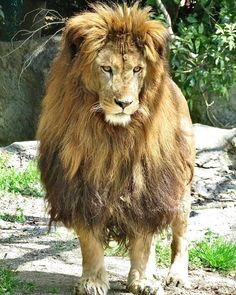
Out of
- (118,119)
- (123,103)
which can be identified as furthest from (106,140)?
(123,103)

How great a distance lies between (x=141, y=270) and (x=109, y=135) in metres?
0.92

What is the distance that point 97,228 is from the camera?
4605mm

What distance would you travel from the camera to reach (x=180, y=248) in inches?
214

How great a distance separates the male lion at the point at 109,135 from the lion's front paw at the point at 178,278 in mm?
451

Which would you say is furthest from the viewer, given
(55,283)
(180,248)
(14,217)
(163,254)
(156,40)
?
(14,217)

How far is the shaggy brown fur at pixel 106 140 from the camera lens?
4449 mm

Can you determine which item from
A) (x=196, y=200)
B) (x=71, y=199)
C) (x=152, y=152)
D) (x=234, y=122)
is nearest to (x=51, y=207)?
(x=71, y=199)

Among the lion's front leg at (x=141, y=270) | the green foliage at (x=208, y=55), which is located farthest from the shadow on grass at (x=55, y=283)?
the green foliage at (x=208, y=55)

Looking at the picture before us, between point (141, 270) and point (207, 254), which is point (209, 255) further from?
point (141, 270)

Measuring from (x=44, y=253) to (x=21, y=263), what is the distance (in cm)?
46

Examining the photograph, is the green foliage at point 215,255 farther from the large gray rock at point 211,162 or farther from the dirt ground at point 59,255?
the large gray rock at point 211,162

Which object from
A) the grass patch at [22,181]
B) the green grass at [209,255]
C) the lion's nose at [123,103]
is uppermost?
the lion's nose at [123,103]

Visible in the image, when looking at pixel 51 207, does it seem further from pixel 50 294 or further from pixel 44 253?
pixel 44 253

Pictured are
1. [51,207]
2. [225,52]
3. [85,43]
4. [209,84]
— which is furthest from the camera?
[209,84]
